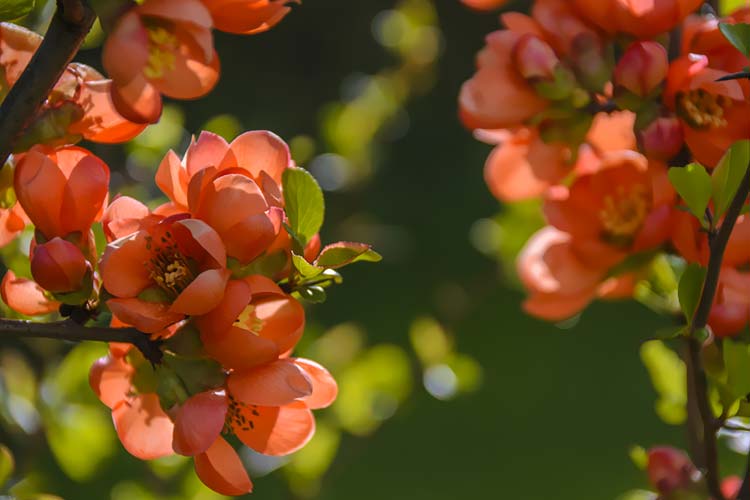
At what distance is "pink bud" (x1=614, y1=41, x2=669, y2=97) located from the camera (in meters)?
0.57

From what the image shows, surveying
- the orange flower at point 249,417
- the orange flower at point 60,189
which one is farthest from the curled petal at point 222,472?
the orange flower at point 60,189

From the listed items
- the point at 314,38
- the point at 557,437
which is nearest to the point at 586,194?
the point at 557,437

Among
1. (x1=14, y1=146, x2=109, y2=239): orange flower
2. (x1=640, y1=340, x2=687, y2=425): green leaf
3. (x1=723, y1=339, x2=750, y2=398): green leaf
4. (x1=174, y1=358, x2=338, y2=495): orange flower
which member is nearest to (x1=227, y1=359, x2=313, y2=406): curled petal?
(x1=174, y1=358, x2=338, y2=495): orange flower

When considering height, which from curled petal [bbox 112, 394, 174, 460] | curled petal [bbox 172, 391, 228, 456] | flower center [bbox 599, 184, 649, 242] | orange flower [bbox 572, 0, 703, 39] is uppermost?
orange flower [bbox 572, 0, 703, 39]

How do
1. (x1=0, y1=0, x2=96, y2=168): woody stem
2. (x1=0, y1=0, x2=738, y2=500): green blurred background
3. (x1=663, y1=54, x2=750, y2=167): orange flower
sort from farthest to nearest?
(x1=0, y1=0, x2=738, y2=500): green blurred background < (x1=663, y1=54, x2=750, y2=167): orange flower < (x1=0, y1=0, x2=96, y2=168): woody stem

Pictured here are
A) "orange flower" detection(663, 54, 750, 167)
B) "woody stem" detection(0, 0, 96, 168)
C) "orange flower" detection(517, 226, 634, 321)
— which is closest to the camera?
"woody stem" detection(0, 0, 96, 168)

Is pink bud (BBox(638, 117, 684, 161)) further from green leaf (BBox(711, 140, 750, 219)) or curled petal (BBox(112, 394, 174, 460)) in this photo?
curled petal (BBox(112, 394, 174, 460))

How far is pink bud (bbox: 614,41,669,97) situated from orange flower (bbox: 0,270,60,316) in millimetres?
317

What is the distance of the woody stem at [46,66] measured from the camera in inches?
16.9

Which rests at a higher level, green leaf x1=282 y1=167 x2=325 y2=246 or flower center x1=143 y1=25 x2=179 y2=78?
flower center x1=143 y1=25 x2=179 y2=78

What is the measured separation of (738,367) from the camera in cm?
51

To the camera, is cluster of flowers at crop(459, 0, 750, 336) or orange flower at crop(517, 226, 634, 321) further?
orange flower at crop(517, 226, 634, 321)

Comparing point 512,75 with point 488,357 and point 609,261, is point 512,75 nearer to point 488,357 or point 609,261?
point 609,261

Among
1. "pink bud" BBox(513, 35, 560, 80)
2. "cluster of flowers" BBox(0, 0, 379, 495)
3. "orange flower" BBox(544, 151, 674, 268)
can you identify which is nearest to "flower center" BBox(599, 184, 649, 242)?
"orange flower" BBox(544, 151, 674, 268)
